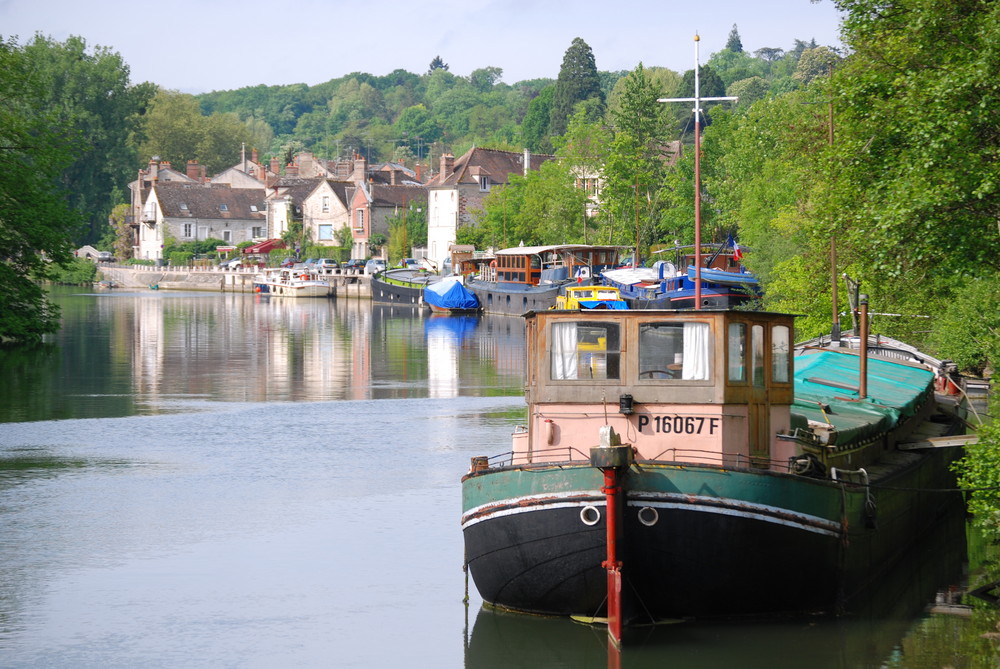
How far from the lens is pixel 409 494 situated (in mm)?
25328

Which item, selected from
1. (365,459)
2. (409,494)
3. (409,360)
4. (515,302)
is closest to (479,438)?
(365,459)

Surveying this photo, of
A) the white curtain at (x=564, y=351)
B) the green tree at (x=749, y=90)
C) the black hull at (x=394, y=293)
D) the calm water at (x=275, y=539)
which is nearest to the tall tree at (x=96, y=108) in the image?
the black hull at (x=394, y=293)

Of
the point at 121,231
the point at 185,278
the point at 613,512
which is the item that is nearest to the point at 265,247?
the point at 185,278

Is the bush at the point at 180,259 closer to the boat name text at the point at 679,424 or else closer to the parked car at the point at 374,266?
the parked car at the point at 374,266

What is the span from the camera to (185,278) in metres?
134

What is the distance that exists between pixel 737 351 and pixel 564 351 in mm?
2186

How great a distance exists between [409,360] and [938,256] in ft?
120

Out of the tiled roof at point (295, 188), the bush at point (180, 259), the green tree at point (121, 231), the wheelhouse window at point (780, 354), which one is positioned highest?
the tiled roof at point (295, 188)

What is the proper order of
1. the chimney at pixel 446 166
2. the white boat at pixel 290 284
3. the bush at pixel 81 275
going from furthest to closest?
the bush at pixel 81 275 < the chimney at pixel 446 166 < the white boat at pixel 290 284

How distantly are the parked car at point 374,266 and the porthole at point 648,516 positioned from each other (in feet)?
314

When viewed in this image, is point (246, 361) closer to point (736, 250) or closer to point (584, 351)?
point (736, 250)

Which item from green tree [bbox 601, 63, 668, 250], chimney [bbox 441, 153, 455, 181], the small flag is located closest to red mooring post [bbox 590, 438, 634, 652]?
the small flag

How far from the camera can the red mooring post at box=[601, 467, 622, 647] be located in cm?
A: 1495

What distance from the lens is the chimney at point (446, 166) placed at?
392 ft
